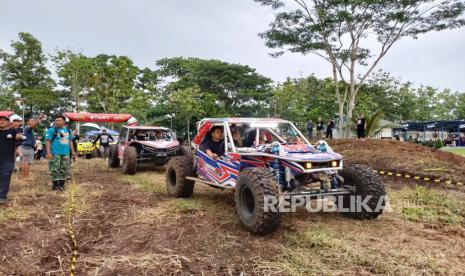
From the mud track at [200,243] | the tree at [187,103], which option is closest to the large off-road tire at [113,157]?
the mud track at [200,243]

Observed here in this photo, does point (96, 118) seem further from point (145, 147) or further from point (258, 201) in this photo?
point (258, 201)

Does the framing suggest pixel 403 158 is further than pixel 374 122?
No

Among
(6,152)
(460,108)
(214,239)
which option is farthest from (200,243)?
(460,108)

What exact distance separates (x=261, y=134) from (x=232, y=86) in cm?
3263

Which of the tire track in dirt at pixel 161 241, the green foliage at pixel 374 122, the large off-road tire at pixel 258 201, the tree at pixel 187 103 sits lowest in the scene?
the tire track in dirt at pixel 161 241

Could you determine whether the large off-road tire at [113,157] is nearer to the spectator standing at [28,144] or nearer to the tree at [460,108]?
the spectator standing at [28,144]

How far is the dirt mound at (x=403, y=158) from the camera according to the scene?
9992 mm

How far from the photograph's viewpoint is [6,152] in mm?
6672

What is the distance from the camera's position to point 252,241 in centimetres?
441

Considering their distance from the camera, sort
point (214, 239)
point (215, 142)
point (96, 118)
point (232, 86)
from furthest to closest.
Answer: point (232, 86), point (96, 118), point (215, 142), point (214, 239)

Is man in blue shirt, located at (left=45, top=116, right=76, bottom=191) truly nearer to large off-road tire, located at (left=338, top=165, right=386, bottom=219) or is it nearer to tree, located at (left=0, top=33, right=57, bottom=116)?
large off-road tire, located at (left=338, top=165, right=386, bottom=219)

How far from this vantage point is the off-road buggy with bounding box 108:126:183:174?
10633 millimetres

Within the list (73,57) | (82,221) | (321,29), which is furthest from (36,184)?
(73,57)

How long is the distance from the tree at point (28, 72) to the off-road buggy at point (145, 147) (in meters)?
34.0
